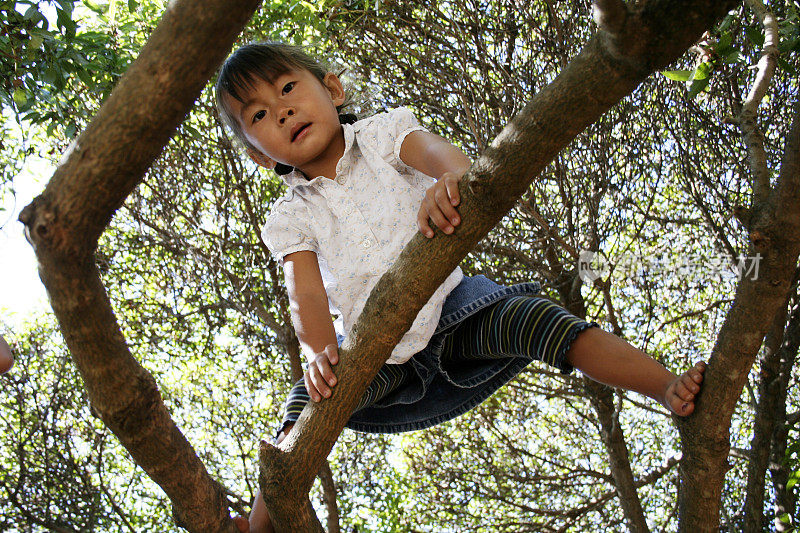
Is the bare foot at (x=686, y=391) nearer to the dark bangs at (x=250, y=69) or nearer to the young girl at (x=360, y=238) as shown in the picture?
the young girl at (x=360, y=238)

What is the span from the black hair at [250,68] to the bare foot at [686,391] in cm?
139

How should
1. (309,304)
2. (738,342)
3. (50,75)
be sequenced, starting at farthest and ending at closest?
(50,75), (309,304), (738,342)

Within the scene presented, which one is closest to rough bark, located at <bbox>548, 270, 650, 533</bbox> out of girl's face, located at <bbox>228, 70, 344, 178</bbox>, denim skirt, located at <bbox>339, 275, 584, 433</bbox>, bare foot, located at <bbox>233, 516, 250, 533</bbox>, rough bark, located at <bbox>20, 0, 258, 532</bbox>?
denim skirt, located at <bbox>339, 275, 584, 433</bbox>

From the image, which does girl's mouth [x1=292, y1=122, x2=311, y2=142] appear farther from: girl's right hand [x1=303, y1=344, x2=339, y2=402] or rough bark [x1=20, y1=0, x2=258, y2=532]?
rough bark [x1=20, y1=0, x2=258, y2=532]

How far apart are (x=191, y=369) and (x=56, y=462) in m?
1.12

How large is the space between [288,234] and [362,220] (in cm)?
23

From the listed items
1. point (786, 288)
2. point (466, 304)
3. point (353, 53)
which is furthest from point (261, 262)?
point (786, 288)

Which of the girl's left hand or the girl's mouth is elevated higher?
the girl's mouth

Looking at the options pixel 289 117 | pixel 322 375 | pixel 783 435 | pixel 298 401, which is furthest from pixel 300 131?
pixel 783 435

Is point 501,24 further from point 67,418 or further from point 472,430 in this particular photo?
point 67,418

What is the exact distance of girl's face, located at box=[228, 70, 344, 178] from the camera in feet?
7.07

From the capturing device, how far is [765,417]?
12.4 feet

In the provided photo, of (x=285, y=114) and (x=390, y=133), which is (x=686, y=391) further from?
(x=285, y=114)

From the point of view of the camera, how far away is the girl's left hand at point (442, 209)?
4.06 feet
